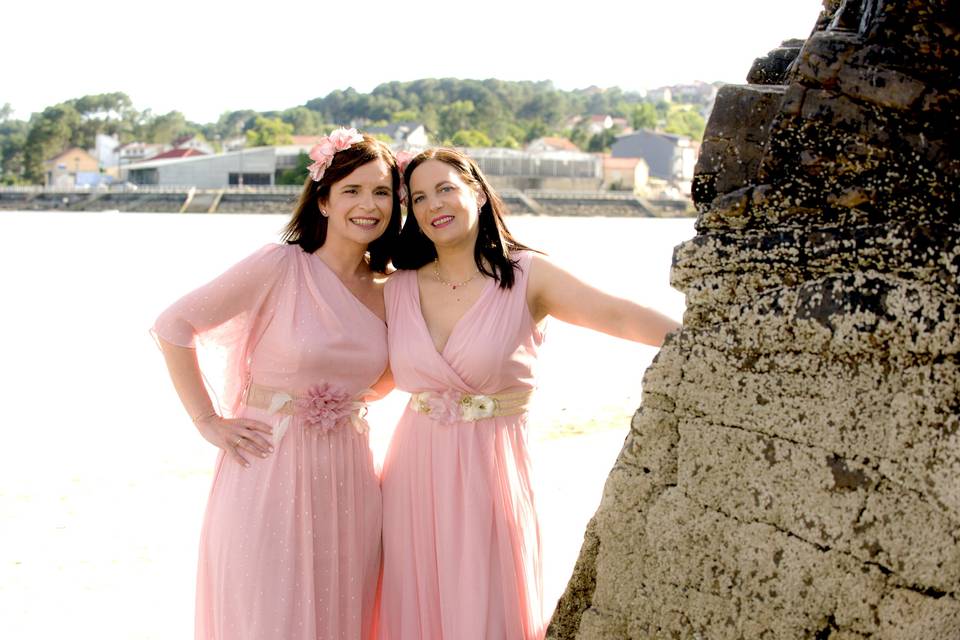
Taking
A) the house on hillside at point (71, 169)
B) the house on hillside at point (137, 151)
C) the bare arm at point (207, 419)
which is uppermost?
the bare arm at point (207, 419)

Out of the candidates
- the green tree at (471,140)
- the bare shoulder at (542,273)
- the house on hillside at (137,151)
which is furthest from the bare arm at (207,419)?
the house on hillside at (137,151)

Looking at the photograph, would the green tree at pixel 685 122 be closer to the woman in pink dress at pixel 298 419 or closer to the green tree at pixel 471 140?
the green tree at pixel 471 140

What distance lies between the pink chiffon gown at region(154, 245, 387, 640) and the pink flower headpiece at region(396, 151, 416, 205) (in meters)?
0.32

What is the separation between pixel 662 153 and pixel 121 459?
257 ft

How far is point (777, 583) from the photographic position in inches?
87.4

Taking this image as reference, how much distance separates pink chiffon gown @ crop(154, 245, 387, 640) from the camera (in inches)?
120

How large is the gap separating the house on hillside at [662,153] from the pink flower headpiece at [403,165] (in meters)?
78.1

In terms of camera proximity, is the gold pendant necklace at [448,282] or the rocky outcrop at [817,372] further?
the gold pendant necklace at [448,282]

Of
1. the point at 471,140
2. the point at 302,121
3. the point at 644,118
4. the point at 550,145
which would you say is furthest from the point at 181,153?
the point at 644,118

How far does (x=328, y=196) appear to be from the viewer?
10.7ft

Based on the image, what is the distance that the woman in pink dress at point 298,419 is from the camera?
10.0ft

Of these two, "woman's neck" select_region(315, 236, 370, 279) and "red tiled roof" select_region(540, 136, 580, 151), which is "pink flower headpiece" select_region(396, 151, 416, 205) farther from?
"red tiled roof" select_region(540, 136, 580, 151)

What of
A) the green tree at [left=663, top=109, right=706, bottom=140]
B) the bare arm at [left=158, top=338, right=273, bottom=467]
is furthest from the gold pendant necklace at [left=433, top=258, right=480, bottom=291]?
the green tree at [left=663, top=109, right=706, bottom=140]

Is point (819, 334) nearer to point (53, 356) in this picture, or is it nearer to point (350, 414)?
point (350, 414)
